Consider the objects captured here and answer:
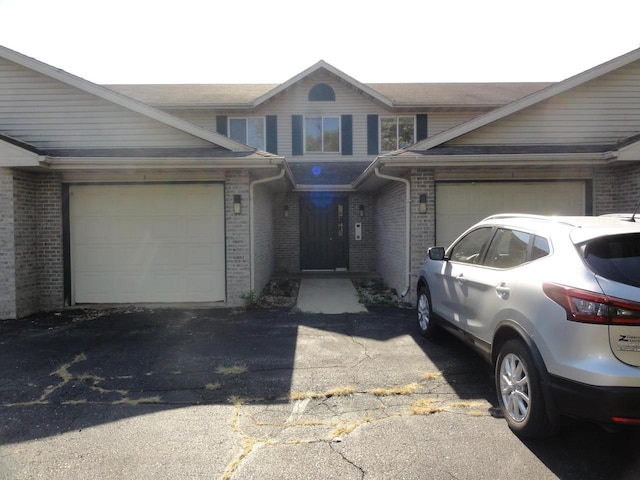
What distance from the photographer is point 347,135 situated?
1386 centimetres

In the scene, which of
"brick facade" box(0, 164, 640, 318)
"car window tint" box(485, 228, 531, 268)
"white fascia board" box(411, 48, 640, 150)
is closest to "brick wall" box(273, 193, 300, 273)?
"brick facade" box(0, 164, 640, 318)

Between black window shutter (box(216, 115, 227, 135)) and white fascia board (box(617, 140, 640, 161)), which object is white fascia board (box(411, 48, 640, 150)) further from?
black window shutter (box(216, 115, 227, 135))

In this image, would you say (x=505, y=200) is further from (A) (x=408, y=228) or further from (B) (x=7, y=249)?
(B) (x=7, y=249)

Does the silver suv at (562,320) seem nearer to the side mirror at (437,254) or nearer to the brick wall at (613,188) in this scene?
the side mirror at (437,254)

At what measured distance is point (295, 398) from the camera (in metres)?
3.98

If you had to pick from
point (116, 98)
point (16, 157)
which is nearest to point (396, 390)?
point (16, 157)

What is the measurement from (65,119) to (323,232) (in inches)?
293

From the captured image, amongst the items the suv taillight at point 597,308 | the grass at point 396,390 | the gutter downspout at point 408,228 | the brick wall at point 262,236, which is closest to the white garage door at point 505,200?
the gutter downspout at point 408,228

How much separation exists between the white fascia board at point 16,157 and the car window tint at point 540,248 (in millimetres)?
7543

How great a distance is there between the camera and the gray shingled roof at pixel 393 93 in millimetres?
13602

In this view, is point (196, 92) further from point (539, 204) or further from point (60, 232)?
point (539, 204)

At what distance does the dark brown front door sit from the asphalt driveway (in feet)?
22.9

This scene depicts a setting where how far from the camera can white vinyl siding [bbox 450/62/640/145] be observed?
850 centimetres

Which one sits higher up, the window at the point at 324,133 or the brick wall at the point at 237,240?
the window at the point at 324,133
